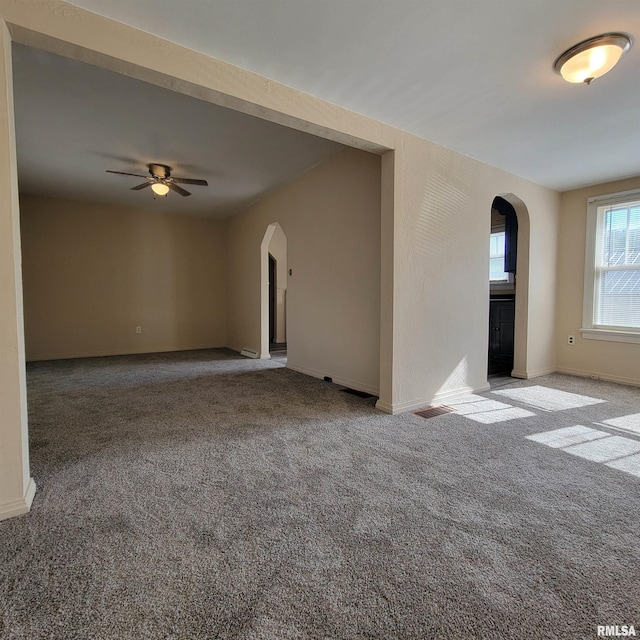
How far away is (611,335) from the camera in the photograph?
4.09 m

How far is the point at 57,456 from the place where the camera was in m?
2.12

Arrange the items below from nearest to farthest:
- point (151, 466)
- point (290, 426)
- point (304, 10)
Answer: point (304, 10), point (151, 466), point (290, 426)

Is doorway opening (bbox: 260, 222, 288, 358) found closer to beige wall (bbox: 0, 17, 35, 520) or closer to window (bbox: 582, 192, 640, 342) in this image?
window (bbox: 582, 192, 640, 342)

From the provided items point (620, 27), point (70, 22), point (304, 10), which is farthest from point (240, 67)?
point (620, 27)

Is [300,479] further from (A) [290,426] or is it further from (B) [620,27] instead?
(B) [620,27]

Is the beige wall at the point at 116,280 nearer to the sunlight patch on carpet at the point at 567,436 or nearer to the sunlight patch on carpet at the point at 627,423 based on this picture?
the sunlight patch on carpet at the point at 567,436

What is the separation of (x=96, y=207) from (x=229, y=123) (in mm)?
4106

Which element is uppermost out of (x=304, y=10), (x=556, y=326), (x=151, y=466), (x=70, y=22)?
(x=304, y=10)

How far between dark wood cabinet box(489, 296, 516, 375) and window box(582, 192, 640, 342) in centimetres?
87

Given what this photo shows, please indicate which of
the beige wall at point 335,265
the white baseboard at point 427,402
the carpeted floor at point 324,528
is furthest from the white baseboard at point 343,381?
the carpeted floor at point 324,528

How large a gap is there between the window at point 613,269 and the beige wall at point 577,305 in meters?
0.08

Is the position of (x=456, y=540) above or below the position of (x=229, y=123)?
below

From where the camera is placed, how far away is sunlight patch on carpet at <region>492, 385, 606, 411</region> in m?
3.18

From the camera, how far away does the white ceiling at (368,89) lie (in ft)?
Result: 5.62
